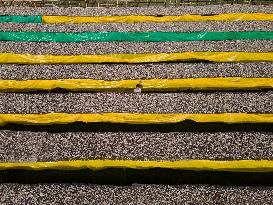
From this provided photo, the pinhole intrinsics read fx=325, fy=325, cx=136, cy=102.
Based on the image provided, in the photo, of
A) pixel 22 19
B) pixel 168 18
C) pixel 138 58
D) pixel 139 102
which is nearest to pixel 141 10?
pixel 168 18

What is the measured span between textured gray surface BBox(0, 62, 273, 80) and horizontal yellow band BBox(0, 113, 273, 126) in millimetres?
1779

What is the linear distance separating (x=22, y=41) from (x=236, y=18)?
8.05m

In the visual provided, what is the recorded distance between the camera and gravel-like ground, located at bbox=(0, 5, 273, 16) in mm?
12969

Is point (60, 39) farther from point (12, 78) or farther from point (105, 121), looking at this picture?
point (105, 121)

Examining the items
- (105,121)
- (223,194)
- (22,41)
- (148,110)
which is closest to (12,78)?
(22,41)

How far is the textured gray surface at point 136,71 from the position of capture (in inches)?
398

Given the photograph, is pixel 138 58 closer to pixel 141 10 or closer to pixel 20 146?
pixel 141 10

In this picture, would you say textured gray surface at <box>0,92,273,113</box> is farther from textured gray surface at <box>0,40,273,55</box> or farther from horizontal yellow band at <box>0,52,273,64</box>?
textured gray surface at <box>0,40,273,55</box>

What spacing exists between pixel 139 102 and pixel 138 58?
202cm

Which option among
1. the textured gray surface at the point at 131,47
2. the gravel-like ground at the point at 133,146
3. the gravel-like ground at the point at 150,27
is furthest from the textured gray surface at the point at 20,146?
the gravel-like ground at the point at 150,27

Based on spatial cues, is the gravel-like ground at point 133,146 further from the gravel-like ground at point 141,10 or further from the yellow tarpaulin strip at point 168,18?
the gravel-like ground at point 141,10

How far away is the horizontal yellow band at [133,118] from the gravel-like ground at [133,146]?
1.11 feet

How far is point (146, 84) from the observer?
31.6 feet

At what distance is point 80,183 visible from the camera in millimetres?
7523
